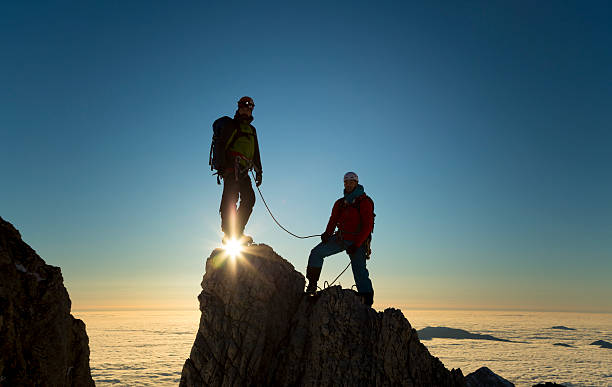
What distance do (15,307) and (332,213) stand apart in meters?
8.88

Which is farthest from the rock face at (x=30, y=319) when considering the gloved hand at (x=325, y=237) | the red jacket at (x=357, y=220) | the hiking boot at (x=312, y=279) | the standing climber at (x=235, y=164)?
the red jacket at (x=357, y=220)

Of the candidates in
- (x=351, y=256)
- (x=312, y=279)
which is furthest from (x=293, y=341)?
(x=351, y=256)

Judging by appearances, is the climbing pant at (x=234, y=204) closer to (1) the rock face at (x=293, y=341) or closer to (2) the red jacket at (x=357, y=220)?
(1) the rock face at (x=293, y=341)

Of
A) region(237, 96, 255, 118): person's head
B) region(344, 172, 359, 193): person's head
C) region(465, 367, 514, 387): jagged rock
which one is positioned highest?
region(237, 96, 255, 118): person's head

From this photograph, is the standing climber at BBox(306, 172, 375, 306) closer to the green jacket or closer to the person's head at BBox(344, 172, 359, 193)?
the person's head at BBox(344, 172, 359, 193)

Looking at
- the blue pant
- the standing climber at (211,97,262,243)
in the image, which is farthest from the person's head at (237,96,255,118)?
the blue pant

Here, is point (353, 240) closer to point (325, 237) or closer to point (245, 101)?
point (325, 237)

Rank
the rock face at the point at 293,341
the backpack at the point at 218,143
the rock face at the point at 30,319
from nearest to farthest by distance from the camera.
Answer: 1. the rock face at the point at 30,319
2. the rock face at the point at 293,341
3. the backpack at the point at 218,143

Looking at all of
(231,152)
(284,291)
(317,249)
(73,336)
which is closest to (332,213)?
(317,249)

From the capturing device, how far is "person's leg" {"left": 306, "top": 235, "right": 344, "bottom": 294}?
12047 mm

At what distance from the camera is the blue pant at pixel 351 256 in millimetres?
12078

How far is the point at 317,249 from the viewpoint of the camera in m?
12.1

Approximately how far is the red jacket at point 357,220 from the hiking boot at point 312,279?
1.38 metres

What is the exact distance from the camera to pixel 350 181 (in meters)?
12.4
